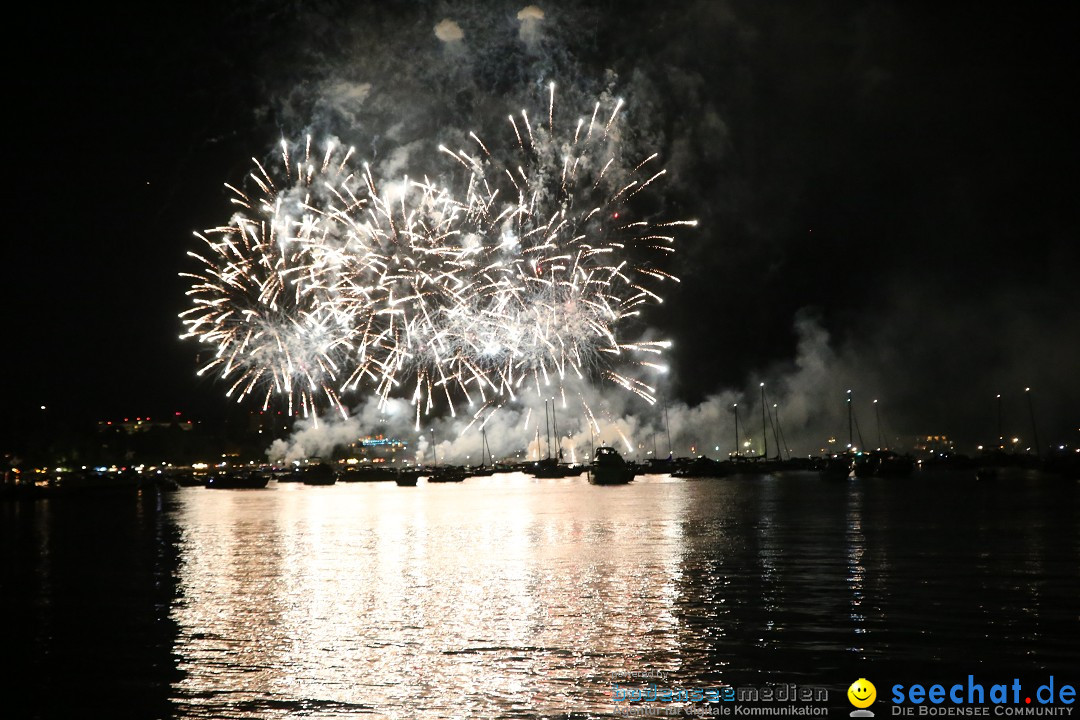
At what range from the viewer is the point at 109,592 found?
78.4 ft

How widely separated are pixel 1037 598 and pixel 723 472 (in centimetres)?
10921

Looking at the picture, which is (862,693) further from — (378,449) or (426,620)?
(378,449)

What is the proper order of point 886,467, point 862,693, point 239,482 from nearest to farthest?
point 862,693, point 239,482, point 886,467

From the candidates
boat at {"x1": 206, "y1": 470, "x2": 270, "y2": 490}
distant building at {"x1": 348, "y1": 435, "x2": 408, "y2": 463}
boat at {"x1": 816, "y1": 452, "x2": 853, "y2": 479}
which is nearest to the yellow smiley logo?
boat at {"x1": 816, "y1": 452, "x2": 853, "y2": 479}

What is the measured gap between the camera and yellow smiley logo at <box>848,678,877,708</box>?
12617 millimetres

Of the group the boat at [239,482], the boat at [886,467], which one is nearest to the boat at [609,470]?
the boat at [886,467]

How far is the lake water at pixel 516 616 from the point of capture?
1374 centimetres

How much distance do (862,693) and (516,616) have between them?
7.51m

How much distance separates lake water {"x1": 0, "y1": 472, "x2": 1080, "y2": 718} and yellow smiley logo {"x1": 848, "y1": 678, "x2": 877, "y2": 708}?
175 millimetres

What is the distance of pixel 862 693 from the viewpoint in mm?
→ 12938

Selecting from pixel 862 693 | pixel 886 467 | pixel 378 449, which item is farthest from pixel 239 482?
pixel 862 693

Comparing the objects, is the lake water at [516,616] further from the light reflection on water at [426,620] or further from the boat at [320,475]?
the boat at [320,475]

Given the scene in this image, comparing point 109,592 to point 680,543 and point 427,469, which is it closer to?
point 680,543

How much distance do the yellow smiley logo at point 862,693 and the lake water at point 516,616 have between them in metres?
0.18
